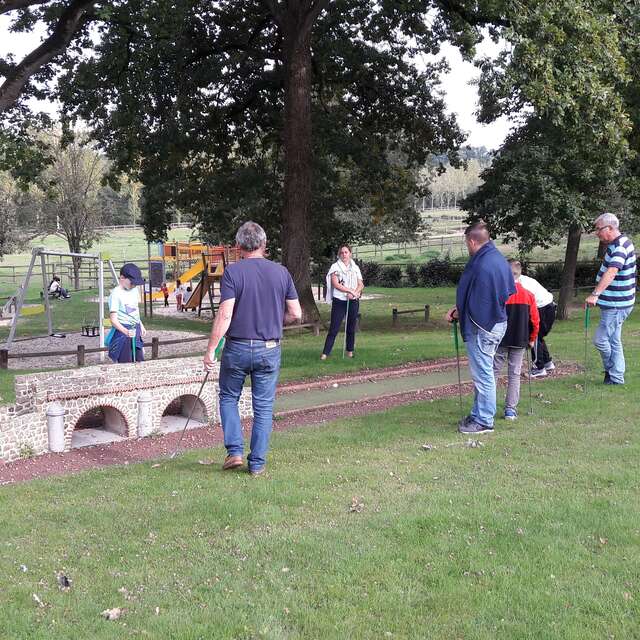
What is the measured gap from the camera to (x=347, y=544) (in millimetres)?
4395

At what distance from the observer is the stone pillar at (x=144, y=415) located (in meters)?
7.70

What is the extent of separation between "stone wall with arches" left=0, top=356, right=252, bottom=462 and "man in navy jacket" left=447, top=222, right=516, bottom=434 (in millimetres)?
2932

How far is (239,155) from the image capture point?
78.7 feet

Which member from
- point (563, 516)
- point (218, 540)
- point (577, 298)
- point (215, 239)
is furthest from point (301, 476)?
point (215, 239)

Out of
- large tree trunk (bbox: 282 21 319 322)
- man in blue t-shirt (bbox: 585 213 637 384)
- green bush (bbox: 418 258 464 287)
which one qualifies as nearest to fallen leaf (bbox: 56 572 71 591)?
man in blue t-shirt (bbox: 585 213 637 384)

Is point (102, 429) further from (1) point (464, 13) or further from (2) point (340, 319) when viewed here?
(1) point (464, 13)

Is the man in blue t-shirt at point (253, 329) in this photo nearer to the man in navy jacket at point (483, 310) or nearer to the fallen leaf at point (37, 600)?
the man in navy jacket at point (483, 310)

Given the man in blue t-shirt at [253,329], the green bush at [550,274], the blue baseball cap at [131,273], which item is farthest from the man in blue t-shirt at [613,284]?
the green bush at [550,274]

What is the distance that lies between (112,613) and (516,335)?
5.07 m

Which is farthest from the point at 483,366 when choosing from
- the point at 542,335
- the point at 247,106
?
the point at 247,106

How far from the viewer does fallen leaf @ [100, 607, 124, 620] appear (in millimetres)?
3602

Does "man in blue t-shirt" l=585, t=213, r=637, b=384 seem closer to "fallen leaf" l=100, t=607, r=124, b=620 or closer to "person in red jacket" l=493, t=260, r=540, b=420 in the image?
"person in red jacket" l=493, t=260, r=540, b=420

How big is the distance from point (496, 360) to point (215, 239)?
108ft

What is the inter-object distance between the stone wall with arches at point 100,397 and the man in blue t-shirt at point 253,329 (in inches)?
84.0
